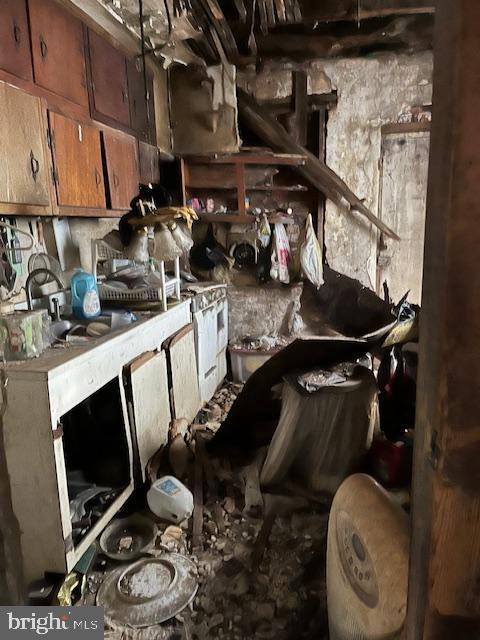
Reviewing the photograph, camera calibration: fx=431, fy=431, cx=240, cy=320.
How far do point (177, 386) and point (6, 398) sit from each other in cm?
119

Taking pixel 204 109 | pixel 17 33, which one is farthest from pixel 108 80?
pixel 204 109

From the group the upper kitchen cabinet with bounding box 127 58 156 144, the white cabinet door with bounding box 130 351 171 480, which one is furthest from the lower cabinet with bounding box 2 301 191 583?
the upper kitchen cabinet with bounding box 127 58 156 144

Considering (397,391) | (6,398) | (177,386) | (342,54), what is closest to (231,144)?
(342,54)

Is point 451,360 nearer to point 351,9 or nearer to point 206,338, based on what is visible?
point 206,338

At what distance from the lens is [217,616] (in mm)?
1524

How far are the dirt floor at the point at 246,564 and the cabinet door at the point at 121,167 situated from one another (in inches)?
63.2

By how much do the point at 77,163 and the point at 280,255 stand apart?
78.0 inches

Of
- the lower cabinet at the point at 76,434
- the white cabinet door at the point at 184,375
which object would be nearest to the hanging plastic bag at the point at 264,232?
the white cabinet door at the point at 184,375

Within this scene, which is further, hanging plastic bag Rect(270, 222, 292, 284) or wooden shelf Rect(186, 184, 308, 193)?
hanging plastic bag Rect(270, 222, 292, 284)

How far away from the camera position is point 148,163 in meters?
3.15

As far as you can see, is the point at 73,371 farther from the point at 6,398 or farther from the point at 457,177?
the point at 457,177

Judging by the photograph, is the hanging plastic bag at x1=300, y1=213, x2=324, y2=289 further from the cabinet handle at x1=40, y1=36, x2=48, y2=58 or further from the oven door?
the cabinet handle at x1=40, y1=36, x2=48, y2=58

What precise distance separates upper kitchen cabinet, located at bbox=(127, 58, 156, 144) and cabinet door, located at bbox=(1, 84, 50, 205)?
1.14 m

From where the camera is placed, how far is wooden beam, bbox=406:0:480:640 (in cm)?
49
